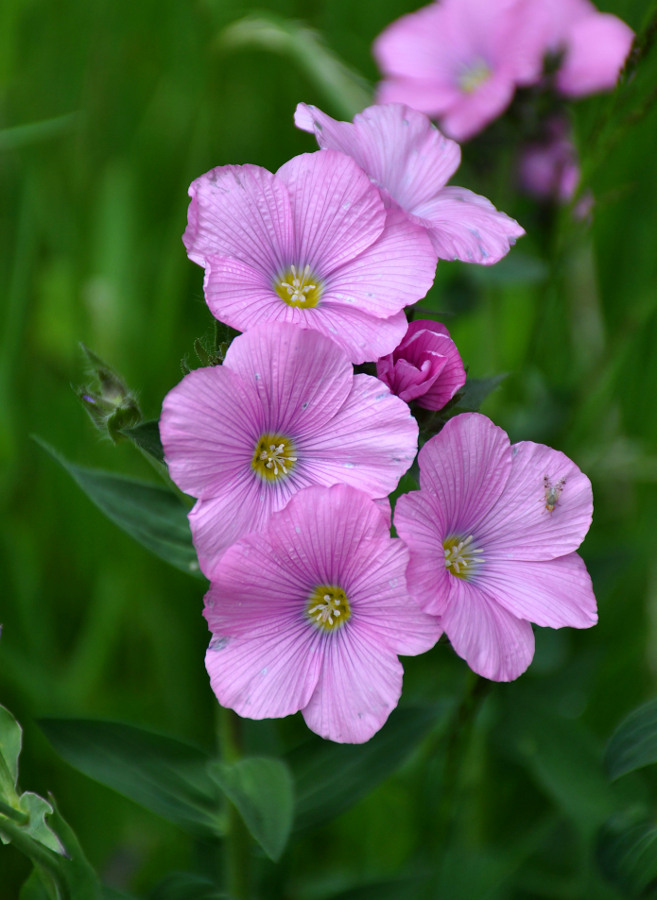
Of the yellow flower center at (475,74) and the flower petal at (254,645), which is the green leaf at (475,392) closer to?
the flower petal at (254,645)

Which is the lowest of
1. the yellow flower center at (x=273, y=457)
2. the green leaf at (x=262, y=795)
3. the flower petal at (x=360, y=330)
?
the green leaf at (x=262, y=795)

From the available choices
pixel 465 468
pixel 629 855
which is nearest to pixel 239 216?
pixel 465 468

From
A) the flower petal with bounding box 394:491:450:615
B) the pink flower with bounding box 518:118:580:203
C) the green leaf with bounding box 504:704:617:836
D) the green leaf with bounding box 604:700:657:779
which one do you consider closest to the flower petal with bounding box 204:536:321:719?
the flower petal with bounding box 394:491:450:615

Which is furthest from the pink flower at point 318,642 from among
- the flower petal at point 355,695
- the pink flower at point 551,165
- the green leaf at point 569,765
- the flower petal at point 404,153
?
the pink flower at point 551,165

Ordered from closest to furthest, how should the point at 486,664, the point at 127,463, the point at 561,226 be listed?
the point at 486,664
the point at 561,226
the point at 127,463

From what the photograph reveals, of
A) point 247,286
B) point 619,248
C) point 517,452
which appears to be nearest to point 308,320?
point 247,286

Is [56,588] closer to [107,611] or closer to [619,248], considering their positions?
[107,611]

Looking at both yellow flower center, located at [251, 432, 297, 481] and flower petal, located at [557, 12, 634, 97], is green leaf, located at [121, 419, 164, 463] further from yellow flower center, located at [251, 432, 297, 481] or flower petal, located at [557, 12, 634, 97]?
flower petal, located at [557, 12, 634, 97]
